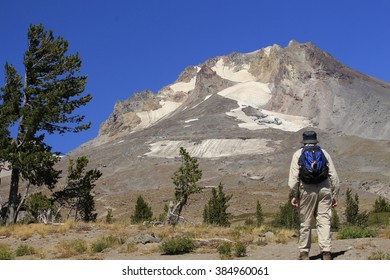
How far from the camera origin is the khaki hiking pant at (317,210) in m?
10.4

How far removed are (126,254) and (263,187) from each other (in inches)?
4878

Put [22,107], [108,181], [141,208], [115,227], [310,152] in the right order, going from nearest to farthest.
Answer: [310,152] → [115,227] → [22,107] → [141,208] → [108,181]

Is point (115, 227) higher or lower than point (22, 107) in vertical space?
lower

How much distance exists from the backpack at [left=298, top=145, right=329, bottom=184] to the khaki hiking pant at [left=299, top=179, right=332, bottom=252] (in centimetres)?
23

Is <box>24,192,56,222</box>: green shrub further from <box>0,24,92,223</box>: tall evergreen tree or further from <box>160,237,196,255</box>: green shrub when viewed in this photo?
<box>160,237,196,255</box>: green shrub

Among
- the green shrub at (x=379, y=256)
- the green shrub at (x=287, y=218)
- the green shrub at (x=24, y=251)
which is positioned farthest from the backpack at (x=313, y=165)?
the green shrub at (x=287, y=218)

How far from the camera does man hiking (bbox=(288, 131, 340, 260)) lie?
402 inches

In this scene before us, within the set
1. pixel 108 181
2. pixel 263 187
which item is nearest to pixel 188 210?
pixel 263 187

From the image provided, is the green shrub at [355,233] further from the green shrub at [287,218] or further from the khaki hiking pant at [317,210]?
the green shrub at [287,218]

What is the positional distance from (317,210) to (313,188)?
49 centimetres

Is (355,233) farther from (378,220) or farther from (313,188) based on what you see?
(378,220)

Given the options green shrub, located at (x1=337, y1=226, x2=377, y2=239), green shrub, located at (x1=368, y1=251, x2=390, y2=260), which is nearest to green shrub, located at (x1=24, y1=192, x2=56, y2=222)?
green shrub, located at (x1=337, y1=226, x2=377, y2=239)

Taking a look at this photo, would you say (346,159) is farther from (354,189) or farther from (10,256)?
(10,256)

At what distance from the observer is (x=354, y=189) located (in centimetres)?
12562
